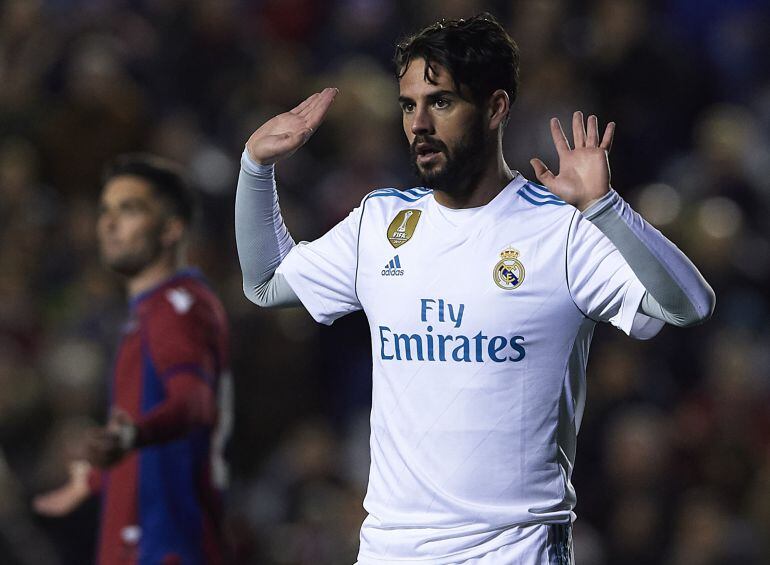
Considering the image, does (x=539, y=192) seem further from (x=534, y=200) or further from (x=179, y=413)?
(x=179, y=413)

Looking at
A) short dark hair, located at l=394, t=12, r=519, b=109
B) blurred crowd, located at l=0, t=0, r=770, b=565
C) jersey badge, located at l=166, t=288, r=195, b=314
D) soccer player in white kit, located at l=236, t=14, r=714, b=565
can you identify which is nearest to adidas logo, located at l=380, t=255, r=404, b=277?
soccer player in white kit, located at l=236, t=14, r=714, b=565

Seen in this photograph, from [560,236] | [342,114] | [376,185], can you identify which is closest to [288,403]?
[376,185]

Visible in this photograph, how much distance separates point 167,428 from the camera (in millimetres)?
5293

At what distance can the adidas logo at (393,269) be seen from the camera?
4086 mm

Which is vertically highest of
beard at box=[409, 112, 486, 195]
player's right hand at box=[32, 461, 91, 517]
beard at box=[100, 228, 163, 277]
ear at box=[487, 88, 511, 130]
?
ear at box=[487, 88, 511, 130]

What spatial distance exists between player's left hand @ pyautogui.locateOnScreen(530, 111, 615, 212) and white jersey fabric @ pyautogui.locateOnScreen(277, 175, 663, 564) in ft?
0.68

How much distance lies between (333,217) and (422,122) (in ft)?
17.3

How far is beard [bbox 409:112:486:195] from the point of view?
3992mm

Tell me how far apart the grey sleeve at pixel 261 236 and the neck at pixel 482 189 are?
0.60 metres

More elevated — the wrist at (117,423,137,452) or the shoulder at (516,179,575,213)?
the shoulder at (516,179,575,213)

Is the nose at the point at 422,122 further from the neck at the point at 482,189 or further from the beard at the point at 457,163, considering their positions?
the neck at the point at 482,189

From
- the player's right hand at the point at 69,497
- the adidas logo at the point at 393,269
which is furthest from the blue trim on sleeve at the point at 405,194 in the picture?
the player's right hand at the point at 69,497

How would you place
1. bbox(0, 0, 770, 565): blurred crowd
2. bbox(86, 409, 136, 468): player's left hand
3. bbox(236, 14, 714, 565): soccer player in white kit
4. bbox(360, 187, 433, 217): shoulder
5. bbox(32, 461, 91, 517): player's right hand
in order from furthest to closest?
bbox(0, 0, 770, 565): blurred crowd < bbox(32, 461, 91, 517): player's right hand < bbox(86, 409, 136, 468): player's left hand < bbox(360, 187, 433, 217): shoulder < bbox(236, 14, 714, 565): soccer player in white kit

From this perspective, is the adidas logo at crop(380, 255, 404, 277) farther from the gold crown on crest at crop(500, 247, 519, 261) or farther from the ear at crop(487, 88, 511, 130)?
the ear at crop(487, 88, 511, 130)
